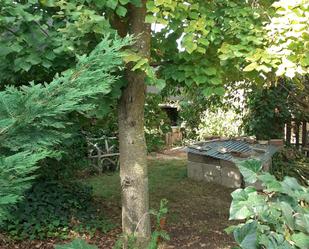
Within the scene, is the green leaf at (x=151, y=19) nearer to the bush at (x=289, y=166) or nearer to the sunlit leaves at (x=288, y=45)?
the sunlit leaves at (x=288, y=45)

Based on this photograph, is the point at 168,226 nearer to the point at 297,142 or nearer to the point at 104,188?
the point at 104,188

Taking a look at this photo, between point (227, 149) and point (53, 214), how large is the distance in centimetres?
445

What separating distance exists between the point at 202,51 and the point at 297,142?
27.3ft

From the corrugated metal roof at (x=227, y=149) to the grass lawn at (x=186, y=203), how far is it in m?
0.60

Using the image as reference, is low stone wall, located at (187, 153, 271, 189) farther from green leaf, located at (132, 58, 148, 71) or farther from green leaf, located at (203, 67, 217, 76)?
green leaf, located at (132, 58, 148, 71)

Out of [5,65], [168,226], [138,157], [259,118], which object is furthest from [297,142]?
[5,65]

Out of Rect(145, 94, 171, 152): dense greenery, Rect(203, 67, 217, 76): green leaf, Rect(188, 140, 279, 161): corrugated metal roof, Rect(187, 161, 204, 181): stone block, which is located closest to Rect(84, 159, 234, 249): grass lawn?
Rect(187, 161, 204, 181): stone block

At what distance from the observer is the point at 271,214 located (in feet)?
7.18

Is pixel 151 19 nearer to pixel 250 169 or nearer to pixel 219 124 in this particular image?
pixel 250 169

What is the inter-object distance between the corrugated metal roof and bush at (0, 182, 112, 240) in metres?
3.18

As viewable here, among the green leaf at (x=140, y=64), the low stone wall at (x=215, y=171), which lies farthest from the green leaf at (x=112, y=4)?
Answer: the low stone wall at (x=215, y=171)

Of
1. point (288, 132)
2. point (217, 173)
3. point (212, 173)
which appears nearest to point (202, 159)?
point (212, 173)

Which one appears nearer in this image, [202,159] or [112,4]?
[112,4]

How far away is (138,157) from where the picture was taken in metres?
4.48
